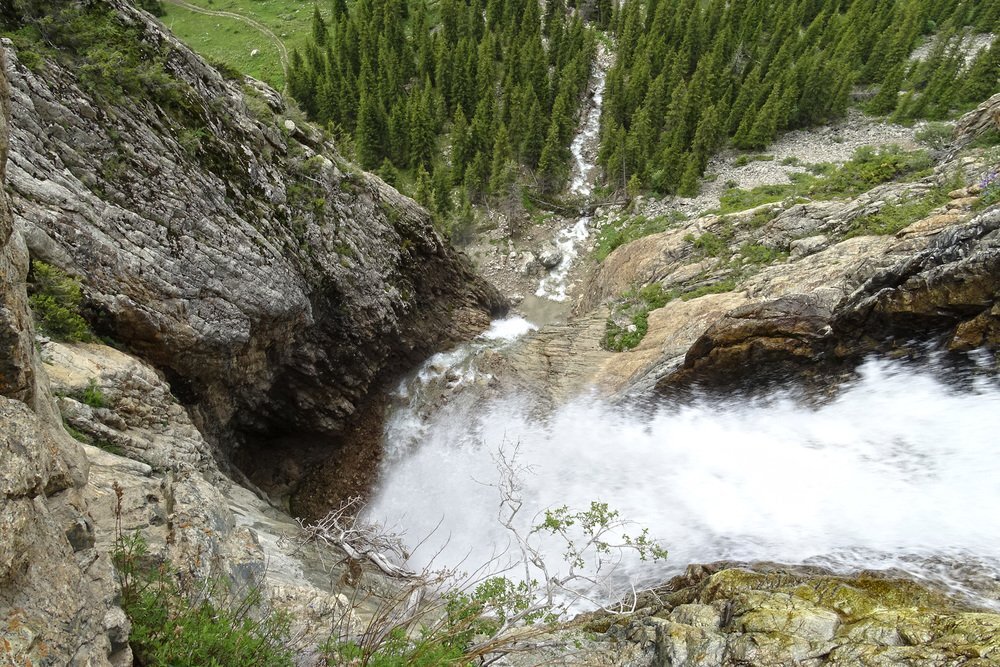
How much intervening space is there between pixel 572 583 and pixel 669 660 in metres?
4.52

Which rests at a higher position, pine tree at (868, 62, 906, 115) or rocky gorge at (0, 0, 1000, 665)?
pine tree at (868, 62, 906, 115)

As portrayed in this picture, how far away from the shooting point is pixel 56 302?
29.7ft

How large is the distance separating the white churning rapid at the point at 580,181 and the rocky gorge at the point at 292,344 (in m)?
11.6

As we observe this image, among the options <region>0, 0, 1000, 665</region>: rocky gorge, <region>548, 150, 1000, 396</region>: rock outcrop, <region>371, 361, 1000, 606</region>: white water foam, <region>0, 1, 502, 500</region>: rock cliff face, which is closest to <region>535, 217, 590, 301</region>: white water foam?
<region>548, 150, 1000, 396</region>: rock outcrop

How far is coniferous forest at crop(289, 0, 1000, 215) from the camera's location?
41125mm

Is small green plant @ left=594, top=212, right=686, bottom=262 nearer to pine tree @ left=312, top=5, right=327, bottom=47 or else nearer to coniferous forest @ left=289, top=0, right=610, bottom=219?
coniferous forest @ left=289, top=0, right=610, bottom=219

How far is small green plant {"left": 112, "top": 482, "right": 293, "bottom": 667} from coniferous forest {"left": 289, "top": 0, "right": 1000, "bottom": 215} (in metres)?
34.1

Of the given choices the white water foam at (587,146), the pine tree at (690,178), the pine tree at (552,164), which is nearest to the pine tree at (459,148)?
the pine tree at (552,164)

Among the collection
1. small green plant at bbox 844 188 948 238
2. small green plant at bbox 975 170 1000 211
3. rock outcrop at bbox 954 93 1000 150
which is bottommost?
small green plant at bbox 844 188 948 238

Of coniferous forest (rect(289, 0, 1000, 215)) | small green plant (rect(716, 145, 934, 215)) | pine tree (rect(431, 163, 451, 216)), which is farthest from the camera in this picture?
pine tree (rect(431, 163, 451, 216))

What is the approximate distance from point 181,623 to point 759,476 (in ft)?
39.6

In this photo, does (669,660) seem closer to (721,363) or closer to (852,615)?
(852,615)

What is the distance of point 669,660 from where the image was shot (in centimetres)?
681

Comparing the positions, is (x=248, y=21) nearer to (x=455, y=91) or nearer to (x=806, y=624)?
(x=455, y=91)
